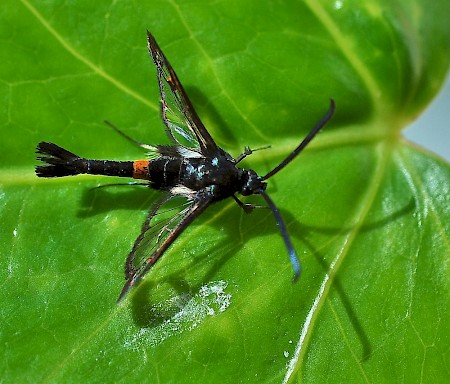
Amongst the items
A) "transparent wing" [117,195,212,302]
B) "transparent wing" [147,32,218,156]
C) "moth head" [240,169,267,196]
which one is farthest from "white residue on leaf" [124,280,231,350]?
"transparent wing" [147,32,218,156]

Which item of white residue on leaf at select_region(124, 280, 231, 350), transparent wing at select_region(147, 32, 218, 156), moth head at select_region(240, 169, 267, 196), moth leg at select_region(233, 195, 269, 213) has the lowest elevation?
white residue on leaf at select_region(124, 280, 231, 350)

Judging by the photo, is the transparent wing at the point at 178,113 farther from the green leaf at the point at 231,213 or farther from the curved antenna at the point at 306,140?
the curved antenna at the point at 306,140

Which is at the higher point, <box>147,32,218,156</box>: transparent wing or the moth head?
<box>147,32,218,156</box>: transparent wing

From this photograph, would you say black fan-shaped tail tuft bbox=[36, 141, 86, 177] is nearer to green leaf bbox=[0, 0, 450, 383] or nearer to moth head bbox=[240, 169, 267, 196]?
green leaf bbox=[0, 0, 450, 383]

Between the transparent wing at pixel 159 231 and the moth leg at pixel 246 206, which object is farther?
the moth leg at pixel 246 206

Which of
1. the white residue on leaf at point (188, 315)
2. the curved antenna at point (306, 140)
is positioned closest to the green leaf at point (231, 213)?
the white residue on leaf at point (188, 315)

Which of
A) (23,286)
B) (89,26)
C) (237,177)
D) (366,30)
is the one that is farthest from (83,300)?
(366,30)

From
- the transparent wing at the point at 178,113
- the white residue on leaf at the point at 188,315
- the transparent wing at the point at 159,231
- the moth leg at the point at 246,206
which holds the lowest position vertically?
the white residue on leaf at the point at 188,315
